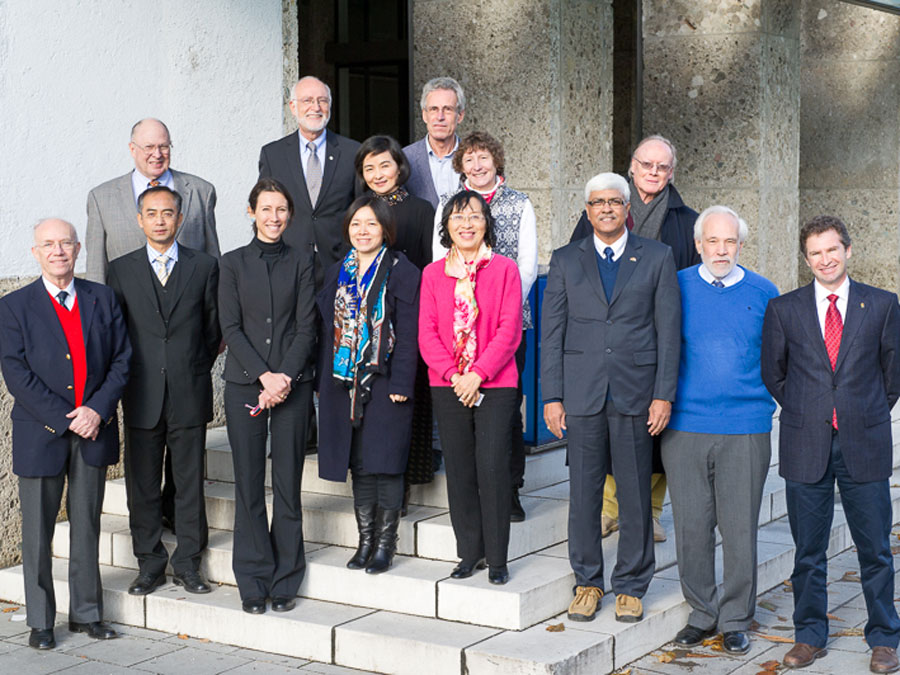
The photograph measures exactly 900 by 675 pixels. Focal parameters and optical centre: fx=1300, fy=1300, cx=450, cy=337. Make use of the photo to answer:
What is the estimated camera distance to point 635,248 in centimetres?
552

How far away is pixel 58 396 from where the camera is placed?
573 cm

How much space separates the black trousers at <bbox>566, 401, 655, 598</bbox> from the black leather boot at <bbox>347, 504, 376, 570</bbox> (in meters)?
0.95

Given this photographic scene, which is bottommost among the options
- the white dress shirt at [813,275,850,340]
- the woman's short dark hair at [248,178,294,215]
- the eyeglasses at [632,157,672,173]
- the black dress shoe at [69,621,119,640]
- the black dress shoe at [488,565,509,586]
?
the black dress shoe at [69,621,119,640]

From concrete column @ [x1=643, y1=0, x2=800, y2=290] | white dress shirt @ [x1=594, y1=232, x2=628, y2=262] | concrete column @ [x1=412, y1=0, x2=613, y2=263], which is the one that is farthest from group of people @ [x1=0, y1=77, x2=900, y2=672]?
concrete column @ [x1=643, y1=0, x2=800, y2=290]

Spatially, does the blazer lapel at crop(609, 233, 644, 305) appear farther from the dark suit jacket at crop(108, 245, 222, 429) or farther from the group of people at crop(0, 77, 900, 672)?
the dark suit jacket at crop(108, 245, 222, 429)

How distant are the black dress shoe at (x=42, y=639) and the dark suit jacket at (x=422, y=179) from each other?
2.65 metres

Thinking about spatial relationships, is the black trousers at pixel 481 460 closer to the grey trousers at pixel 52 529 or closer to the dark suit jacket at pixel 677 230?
the dark suit jacket at pixel 677 230

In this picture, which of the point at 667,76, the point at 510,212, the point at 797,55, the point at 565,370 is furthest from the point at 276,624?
the point at 797,55

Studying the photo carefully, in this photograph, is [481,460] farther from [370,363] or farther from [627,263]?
[627,263]

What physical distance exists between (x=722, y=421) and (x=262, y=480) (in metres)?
2.09

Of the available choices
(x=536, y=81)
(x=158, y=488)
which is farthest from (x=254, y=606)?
(x=536, y=81)

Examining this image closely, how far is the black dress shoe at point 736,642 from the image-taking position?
558 centimetres

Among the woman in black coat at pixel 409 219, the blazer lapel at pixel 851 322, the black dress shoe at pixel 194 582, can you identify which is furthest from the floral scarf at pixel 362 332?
the blazer lapel at pixel 851 322

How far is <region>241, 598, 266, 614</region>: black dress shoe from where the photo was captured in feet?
19.2
